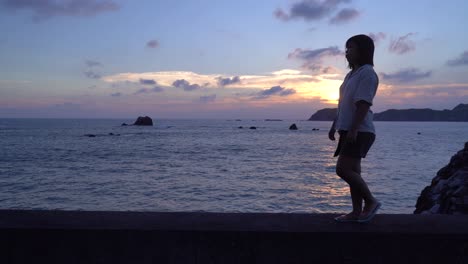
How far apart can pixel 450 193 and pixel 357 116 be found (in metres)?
6.94

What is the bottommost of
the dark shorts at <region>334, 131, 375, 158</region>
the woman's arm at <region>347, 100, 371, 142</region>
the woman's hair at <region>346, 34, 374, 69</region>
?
the dark shorts at <region>334, 131, 375, 158</region>

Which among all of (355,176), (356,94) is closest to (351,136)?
(356,94)

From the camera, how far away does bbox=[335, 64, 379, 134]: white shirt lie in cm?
373

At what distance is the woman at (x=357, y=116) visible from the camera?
3744mm

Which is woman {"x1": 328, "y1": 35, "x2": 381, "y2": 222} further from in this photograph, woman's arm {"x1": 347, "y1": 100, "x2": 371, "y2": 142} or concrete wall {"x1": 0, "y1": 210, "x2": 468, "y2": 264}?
concrete wall {"x1": 0, "y1": 210, "x2": 468, "y2": 264}

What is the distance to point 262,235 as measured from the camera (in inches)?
139

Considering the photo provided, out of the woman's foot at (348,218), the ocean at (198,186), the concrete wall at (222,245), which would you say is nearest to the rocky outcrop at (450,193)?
Result: the ocean at (198,186)

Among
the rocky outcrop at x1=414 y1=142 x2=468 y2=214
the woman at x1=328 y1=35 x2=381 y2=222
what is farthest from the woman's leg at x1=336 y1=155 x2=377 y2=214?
the rocky outcrop at x1=414 y1=142 x2=468 y2=214

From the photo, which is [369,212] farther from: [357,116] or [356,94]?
[356,94]

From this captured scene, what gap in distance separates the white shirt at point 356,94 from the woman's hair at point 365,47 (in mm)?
97

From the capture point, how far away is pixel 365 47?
12.8 ft

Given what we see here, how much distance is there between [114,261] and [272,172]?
23.8m

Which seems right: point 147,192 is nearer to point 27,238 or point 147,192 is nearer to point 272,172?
point 272,172

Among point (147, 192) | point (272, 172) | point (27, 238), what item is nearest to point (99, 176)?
point (147, 192)
